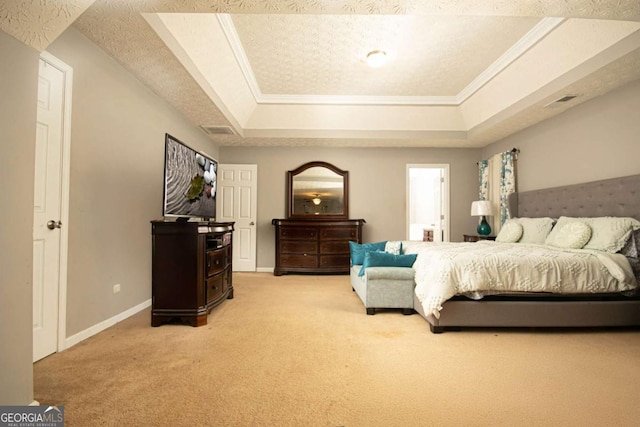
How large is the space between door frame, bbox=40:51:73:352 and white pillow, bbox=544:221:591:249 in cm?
458

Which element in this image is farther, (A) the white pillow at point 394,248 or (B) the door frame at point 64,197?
(A) the white pillow at point 394,248

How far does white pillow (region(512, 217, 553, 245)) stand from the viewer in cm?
379

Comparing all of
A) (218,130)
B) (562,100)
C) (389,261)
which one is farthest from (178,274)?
(562,100)

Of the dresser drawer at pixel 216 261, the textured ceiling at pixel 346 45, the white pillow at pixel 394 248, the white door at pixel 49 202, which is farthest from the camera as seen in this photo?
the white pillow at pixel 394 248

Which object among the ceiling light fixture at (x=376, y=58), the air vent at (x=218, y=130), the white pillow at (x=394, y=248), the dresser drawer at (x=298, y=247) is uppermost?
the ceiling light fixture at (x=376, y=58)

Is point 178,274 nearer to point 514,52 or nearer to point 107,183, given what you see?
point 107,183

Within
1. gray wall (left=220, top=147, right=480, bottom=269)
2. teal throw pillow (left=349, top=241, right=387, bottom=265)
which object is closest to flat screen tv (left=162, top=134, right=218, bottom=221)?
teal throw pillow (left=349, top=241, right=387, bottom=265)

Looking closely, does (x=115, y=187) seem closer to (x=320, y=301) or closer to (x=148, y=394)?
(x=148, y=394)

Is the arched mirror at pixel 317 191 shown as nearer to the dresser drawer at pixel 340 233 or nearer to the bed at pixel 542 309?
the dresser drawer at pixel 340 233

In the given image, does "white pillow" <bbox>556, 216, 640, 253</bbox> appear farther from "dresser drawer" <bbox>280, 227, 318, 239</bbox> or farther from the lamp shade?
"dresser drawer" <bbox>280, 227, 318, 239</bbox>

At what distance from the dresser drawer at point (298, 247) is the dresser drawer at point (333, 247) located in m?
0.13

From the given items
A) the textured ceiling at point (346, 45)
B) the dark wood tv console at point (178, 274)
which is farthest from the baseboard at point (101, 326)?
the textured ceiling at point (346, 45)

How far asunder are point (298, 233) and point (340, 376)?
3749 mm

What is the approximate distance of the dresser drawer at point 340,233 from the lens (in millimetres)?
5492
